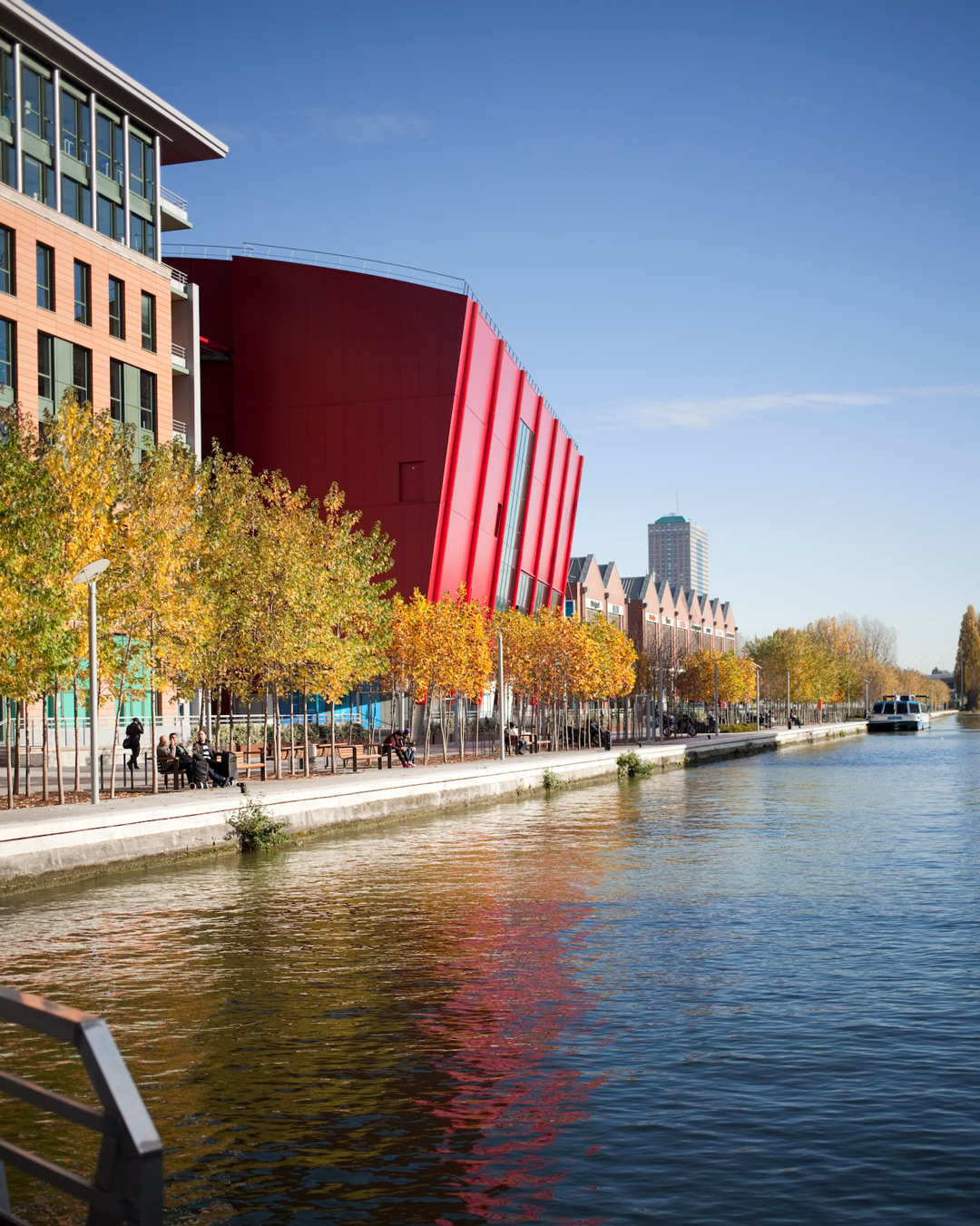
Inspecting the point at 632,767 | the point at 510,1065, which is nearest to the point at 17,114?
the point at 632,767

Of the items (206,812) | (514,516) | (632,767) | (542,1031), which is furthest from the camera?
(514,516)

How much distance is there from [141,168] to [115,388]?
8.12 meters

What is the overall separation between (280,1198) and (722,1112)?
2746mm

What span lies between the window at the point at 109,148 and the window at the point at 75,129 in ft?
1.51

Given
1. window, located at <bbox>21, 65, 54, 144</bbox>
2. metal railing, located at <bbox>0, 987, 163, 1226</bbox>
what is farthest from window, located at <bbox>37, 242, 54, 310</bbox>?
metal railing, located at <bbox>0, 987, 163, 1226</bbox>

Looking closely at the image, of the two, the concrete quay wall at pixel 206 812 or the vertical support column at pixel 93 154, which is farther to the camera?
the vertical support column at pixel 93 154

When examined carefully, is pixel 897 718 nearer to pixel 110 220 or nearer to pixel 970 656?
pixel 110 220

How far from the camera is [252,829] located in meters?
21.4

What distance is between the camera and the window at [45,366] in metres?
39.6

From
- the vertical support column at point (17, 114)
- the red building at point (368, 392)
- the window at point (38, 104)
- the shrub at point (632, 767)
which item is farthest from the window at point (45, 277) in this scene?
the shrub at point (632, 767)

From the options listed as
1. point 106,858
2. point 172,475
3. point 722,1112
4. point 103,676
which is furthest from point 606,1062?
point 172,475

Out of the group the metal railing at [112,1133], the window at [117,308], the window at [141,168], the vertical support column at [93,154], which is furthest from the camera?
the window at [141,168]

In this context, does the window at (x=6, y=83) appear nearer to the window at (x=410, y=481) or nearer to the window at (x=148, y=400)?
the window at (x=148, y=400)

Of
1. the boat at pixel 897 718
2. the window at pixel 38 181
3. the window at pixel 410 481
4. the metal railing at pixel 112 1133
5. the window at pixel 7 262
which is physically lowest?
the boat at pixel 897 718
